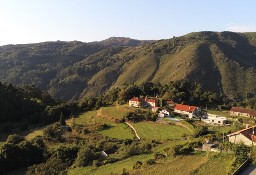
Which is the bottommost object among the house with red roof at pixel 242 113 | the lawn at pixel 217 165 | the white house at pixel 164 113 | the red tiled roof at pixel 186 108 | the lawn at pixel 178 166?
the house with red roof at pixel 242 113

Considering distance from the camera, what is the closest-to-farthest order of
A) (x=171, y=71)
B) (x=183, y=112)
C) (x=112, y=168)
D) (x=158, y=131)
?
1. (x=112, y=168)
2. (x=158, y=131)
3. (x=183, y=112)
4. (x=171, y=71)

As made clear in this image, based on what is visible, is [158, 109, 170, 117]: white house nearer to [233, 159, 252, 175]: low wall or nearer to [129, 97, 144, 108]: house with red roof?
[129, 97, 144, 108]: house with red roof

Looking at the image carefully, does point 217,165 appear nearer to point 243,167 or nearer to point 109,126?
point 243,167

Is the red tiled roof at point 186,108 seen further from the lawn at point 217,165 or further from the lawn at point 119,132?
the lawn at point 217,165

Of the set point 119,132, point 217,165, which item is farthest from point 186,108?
point 217,165

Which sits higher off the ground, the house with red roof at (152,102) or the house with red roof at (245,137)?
the house with red roof at (245,137)

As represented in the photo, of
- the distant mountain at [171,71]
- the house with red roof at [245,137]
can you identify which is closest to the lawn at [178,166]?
the house with red roof at [245,137]
